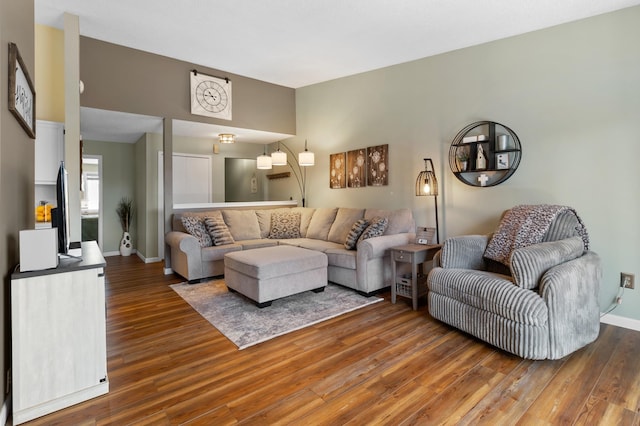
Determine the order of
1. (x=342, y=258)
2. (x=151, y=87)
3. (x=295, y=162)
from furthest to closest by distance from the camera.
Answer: (x=295, y=162), (x=151, y=87), (x=342, y=258)

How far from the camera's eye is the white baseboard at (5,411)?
1.59 meters

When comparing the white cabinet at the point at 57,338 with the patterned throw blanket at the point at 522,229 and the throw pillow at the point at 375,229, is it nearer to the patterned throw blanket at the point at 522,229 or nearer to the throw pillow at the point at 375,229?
the throw pillow at the point at 375,229

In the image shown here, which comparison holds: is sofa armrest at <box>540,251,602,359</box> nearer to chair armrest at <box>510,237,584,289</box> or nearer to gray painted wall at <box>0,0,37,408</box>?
chair armrest at <box>510,237,584,289</box>

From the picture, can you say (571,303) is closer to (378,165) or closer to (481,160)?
(481,160)

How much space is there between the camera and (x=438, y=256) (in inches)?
118

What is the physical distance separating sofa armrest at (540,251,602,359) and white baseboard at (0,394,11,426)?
10.1 ft

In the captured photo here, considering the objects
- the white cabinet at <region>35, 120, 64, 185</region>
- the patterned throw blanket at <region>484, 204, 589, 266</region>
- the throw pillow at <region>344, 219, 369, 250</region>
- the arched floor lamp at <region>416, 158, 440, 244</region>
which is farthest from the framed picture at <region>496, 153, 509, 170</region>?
→ the white cabinet at <region>35, 120, 64, 185</region>

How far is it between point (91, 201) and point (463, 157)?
332 inches

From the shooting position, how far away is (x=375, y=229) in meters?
3.79

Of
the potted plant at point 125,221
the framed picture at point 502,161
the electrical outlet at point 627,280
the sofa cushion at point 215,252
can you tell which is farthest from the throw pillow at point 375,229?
the potted plant at point 125,221

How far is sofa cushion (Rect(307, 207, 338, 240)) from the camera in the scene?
470cm

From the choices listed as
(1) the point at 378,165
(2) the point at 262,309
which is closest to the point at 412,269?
(2) the point at 262,309

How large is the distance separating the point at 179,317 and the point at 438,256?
247cm

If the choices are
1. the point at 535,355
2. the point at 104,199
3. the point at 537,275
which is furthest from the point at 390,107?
the point at 104,199
